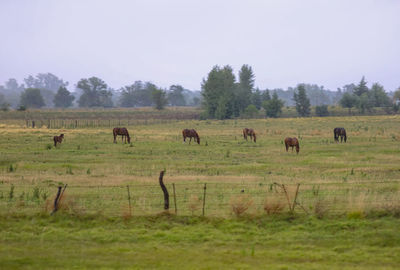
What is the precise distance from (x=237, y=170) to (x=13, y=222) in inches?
547

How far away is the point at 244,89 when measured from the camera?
372 feet

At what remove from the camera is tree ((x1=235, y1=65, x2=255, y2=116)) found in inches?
4107

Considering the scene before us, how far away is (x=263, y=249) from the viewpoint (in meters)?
11.4

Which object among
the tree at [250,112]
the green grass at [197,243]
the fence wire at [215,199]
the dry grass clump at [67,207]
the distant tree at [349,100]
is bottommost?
the green grass at [197,243]

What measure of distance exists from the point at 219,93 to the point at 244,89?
14.0 meters

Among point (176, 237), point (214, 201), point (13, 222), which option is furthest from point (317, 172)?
point (13, 222)

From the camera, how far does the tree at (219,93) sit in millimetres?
97875

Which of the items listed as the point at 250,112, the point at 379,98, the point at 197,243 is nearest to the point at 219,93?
the point at 250,112

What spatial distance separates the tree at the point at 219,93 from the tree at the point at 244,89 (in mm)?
2154

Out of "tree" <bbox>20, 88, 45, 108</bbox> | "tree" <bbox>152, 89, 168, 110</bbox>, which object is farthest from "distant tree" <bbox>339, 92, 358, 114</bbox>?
"tree" <bbox>20, 88, 45, 108</bbox>

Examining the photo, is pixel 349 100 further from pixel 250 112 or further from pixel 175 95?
pixel 175 95

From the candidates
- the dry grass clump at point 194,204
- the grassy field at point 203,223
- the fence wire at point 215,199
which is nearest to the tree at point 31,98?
the grassy field at point 203,223

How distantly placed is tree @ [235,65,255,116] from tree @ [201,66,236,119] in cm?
215

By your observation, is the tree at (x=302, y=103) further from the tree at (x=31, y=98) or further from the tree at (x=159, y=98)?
the tree at (x=31, y=98)
